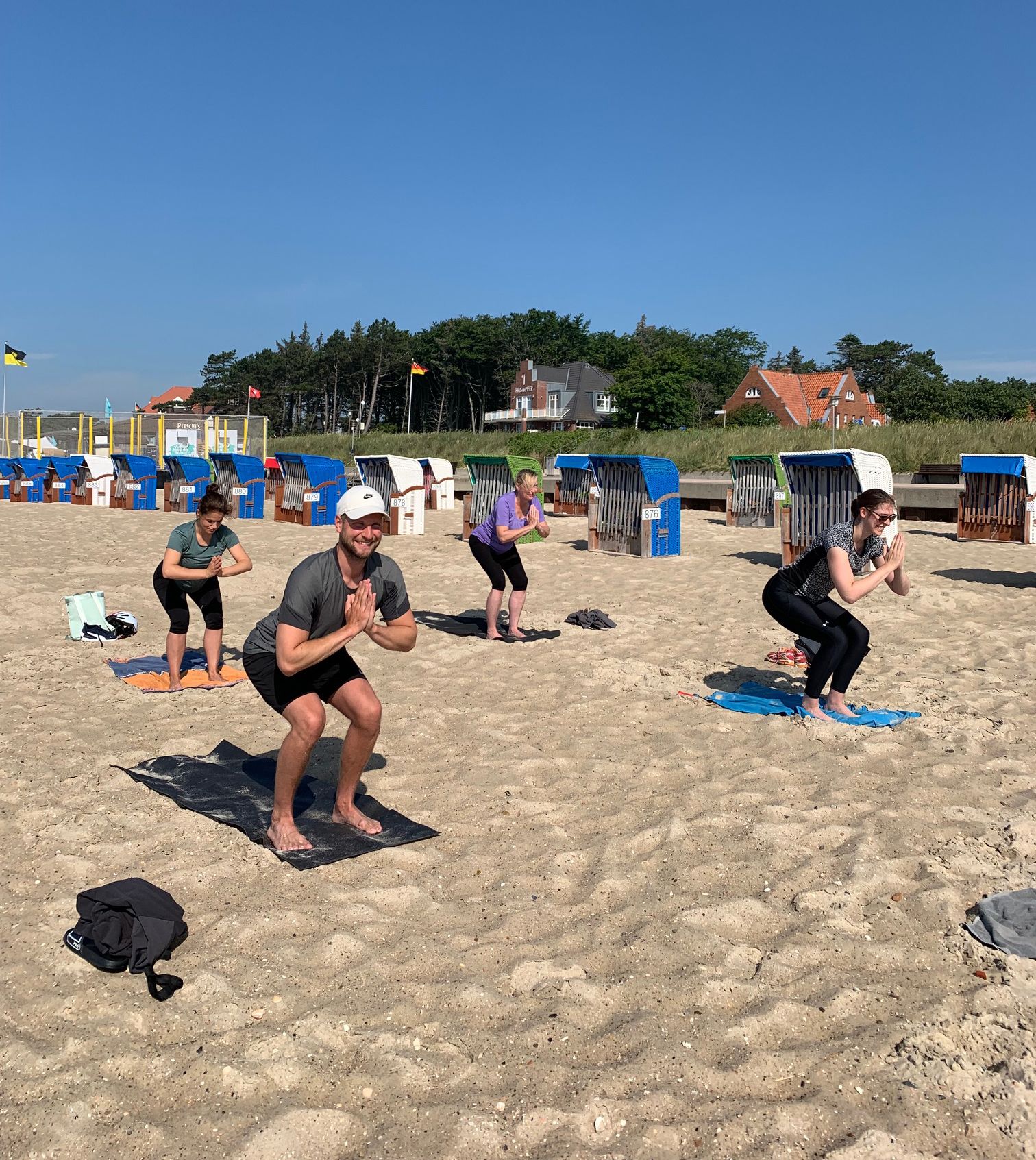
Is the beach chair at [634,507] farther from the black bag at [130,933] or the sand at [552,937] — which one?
the black bag at [130,933]

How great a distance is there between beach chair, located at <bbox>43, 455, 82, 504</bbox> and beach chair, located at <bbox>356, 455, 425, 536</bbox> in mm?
8644

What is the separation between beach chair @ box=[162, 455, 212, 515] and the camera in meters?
21.5

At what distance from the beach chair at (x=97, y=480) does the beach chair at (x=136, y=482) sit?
1.30 ft

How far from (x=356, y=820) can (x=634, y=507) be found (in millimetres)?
10474

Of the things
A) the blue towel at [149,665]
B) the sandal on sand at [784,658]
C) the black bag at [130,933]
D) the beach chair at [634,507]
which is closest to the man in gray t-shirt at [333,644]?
the black bag at [130,933]

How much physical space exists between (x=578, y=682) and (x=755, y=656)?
5.78ft

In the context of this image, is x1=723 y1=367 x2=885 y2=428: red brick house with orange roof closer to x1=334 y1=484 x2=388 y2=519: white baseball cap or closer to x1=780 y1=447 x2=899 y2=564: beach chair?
x1=780 y1=447 x2=899 y2=564: beach chair

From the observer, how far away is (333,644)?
12.5 feet

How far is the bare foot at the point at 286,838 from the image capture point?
4.21 metres

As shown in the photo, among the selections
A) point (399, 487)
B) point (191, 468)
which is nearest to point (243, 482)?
point (191, 468)

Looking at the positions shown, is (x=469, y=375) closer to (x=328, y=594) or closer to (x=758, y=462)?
(x=758, y=462)

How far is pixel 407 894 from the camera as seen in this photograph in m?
3.86

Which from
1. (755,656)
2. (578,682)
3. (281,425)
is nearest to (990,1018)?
(578,682)

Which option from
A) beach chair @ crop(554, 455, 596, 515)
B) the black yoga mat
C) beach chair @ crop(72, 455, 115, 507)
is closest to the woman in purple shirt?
the black yoga mat
